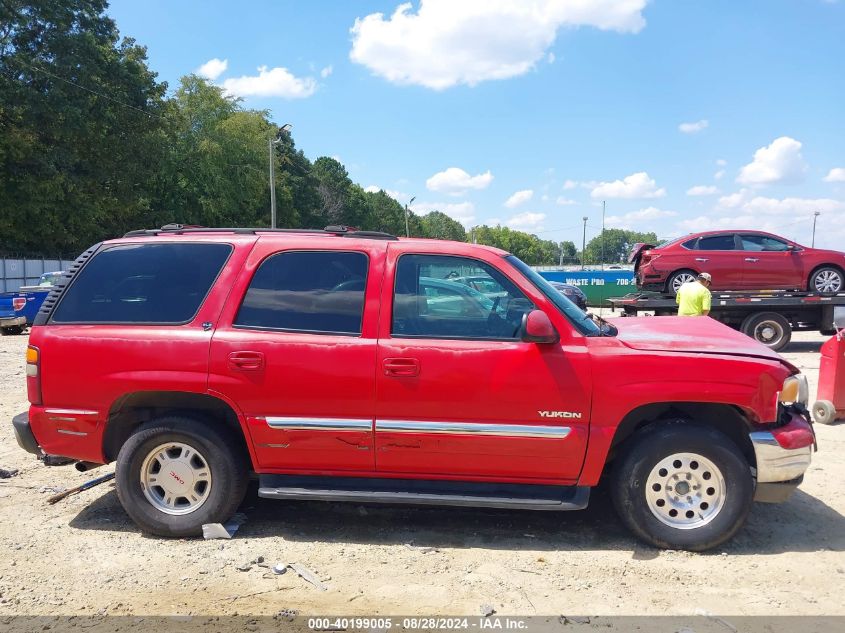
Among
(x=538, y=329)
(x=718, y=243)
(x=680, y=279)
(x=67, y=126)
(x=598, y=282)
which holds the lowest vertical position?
(x=538, y=329)

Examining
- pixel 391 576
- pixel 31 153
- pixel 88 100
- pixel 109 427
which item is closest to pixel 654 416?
pixel 391 576

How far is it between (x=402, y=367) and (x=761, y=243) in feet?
42.3

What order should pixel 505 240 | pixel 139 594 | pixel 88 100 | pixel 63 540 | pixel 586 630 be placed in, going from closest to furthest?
pixel 586 630 < pixel 139 594 < pixel 63 540 < pixel 88 100 < pixel 505 240

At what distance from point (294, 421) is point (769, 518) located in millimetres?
3404

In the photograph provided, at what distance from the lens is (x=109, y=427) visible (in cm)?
428

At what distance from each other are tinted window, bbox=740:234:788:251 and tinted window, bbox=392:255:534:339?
1199 centimetres

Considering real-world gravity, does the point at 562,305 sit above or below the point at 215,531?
above

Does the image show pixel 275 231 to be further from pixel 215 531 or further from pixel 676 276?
pixel 676 276

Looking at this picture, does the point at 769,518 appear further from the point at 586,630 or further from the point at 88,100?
the point at 88,100

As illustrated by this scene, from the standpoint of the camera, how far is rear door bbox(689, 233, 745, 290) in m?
14.1

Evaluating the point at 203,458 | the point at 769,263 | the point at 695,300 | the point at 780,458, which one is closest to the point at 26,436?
the point at 203,458

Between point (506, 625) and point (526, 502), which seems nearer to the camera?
point (506, 625)

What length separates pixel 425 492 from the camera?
4000mm

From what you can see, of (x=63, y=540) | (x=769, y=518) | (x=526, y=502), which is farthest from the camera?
(x=769, y=518)
